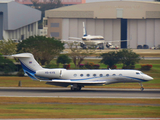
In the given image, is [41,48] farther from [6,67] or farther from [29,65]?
[29,65]

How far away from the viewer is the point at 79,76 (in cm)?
3356

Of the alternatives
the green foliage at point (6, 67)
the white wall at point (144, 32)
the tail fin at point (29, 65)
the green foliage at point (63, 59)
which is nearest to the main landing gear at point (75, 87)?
the tail fin at point (29, 65)

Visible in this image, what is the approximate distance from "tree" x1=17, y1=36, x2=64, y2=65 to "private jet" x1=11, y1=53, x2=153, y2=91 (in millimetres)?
28781

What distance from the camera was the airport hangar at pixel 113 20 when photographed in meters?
127

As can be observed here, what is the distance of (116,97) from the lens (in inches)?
1118

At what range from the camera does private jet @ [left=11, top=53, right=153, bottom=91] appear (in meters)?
32.8

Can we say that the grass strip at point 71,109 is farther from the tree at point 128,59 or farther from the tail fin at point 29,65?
the tree at point 128,59

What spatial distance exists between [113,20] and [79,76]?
334ft

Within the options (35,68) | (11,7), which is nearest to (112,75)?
(35,68)

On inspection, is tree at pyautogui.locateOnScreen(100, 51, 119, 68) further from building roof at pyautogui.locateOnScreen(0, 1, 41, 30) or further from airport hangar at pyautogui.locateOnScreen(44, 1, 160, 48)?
airport hangar at pyautogui.locateOnScreen(44, 1, 160, 48)

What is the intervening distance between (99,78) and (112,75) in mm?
1478

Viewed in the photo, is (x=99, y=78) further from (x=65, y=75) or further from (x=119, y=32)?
(x=119, y=32)

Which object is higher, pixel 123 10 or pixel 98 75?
pixel 123 10

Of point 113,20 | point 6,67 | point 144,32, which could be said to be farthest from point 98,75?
point 144,32
